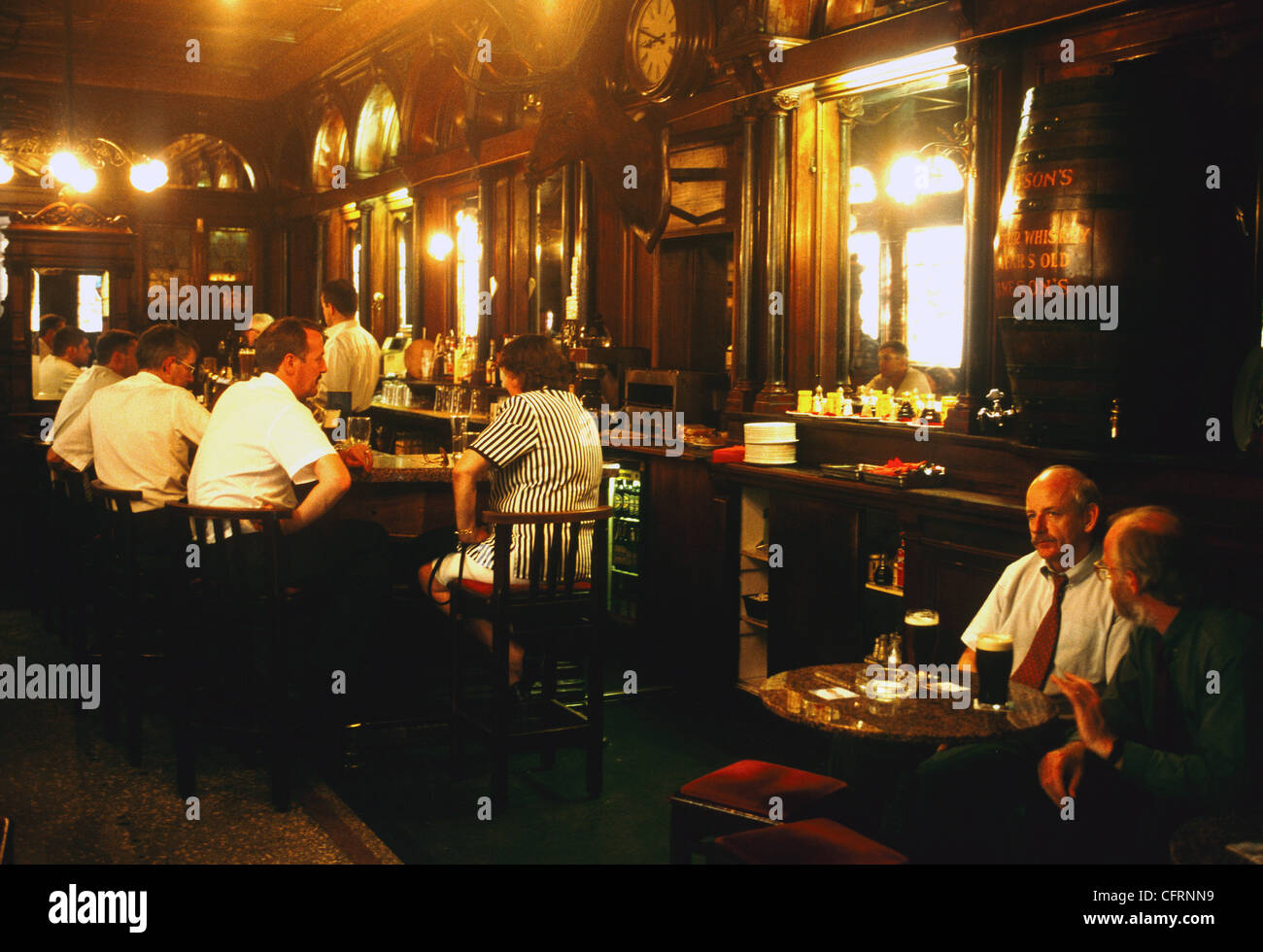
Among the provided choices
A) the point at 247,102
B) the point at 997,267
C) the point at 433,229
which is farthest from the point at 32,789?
the point at 247,102

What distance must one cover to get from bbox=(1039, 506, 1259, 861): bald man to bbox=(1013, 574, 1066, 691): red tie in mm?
293

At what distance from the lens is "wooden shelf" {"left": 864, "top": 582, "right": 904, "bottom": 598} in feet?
16.3

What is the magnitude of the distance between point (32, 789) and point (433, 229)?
262 inches

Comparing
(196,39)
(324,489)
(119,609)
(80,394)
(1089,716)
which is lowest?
(119,609)

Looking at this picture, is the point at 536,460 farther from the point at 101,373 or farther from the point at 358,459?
the point at 101,373

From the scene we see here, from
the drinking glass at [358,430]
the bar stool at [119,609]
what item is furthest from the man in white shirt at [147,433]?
the drinking glass at [358,430]

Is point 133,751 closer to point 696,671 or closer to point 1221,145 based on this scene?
point 696,671

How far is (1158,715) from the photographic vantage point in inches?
104

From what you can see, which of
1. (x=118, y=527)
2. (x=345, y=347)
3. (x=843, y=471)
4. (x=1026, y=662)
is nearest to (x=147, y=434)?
(x=118, y=527)

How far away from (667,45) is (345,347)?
9.35 feet

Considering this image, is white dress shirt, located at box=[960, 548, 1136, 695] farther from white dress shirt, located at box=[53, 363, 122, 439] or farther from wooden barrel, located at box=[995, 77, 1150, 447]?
white dress shirt, located at box=[53, 363, 122, 439]

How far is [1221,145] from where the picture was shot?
11.1 feet

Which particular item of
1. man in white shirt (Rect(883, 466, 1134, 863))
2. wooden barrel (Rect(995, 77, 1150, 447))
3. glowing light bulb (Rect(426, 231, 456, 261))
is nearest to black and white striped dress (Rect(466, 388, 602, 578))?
wooden barrel (Rect(995, 77, 1150, 447))
